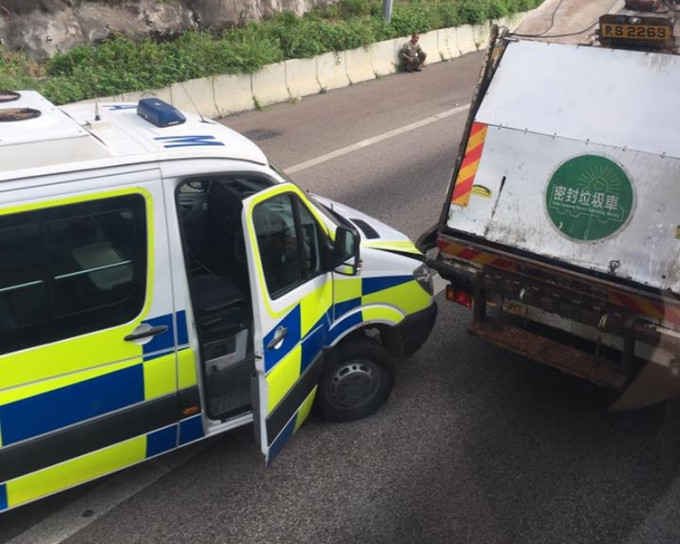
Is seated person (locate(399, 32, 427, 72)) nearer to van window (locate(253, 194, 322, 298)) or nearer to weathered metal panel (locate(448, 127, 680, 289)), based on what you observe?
weathered metal panel (locate(448, 127, 680, 289))

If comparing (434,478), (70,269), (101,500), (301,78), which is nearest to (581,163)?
(434,478)

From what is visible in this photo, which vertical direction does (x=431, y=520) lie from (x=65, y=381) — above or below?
below

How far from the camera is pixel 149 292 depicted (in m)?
3.64

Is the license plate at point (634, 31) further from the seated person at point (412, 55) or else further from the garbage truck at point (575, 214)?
the seated person at point (412, 55)

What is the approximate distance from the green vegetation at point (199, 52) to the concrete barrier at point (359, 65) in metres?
0.16

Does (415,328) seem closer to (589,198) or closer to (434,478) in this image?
(434,478)

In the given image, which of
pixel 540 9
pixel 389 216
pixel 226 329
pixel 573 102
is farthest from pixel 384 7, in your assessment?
pixel 226 329

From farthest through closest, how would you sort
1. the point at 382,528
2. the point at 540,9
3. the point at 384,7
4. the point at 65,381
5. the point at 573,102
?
the point at 384,7 → the point at 540,9 → the point at 573,102 → the point at 382,528 → the point at 65,381

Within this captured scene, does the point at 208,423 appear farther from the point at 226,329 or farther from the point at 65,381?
the point at 65,381

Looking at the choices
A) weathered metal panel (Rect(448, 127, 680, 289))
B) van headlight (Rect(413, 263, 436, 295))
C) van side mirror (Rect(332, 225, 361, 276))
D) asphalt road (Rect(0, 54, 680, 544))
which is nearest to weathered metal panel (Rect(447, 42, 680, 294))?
weathered metal panel (Rect(448, 127, 680, 289))

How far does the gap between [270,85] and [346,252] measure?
9.29m

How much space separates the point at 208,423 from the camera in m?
4.11

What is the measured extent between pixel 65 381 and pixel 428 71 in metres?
13.9

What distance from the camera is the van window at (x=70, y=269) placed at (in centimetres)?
329
